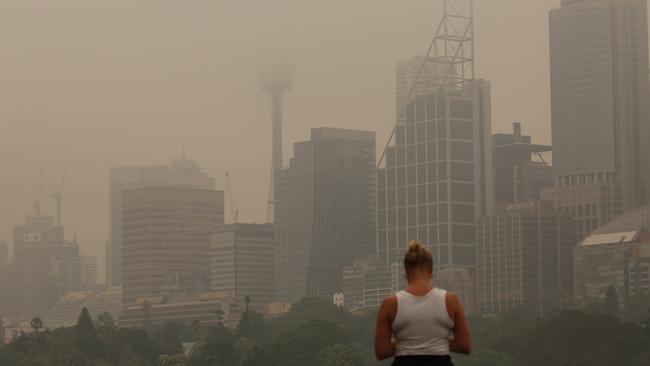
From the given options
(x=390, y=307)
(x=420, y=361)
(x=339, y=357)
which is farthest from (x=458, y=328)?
(x=339, y=357)

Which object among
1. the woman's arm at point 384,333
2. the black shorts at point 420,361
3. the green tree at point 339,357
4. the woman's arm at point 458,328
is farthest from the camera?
the green tree at point 339,357

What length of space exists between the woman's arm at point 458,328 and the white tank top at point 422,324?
4 cm

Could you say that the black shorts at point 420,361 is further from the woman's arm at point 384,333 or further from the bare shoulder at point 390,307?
the bare shoulder at point 390,307

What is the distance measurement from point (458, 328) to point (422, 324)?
1.19ft

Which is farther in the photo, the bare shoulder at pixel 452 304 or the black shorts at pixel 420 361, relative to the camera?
the bare shoulder at pixel 452 304

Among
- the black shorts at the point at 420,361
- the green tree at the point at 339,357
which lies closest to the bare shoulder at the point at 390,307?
the black shorts at the point at 420,361

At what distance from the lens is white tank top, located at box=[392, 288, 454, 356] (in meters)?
17.1

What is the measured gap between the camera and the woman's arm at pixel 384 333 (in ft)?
55.2

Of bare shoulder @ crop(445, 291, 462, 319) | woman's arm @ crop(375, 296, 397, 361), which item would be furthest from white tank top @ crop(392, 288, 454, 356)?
woman's arm @ crop(375, 296, 397, 361)

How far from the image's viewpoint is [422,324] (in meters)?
17.1

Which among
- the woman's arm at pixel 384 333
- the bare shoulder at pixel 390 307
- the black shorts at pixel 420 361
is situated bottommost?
the black shorts at pixel 420 361

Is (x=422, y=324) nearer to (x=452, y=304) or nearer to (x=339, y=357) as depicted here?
(x=452, y=304)

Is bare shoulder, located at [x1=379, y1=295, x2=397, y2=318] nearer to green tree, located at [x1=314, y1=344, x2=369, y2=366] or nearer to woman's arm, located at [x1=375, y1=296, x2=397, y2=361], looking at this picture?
woman's arm, located at [x1=375, y1=296, x2=397, y2=361]

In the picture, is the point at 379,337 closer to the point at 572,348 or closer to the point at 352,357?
the point at 572,348
